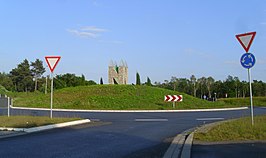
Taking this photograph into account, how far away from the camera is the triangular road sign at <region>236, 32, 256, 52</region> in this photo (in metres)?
11.6

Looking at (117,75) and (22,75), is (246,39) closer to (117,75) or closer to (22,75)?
(117,75)

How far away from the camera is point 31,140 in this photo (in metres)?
10.8

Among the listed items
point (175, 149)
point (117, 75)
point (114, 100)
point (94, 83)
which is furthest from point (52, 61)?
point (94, 83)

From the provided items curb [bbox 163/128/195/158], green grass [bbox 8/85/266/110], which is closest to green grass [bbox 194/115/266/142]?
curb [bbox 163/128/195/158]

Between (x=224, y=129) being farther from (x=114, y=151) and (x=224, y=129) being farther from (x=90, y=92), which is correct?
(x=90, y=92)

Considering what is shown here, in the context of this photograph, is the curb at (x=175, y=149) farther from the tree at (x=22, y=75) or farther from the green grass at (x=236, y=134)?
the tree at (x=22, y=75)

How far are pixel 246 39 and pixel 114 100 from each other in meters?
25.1

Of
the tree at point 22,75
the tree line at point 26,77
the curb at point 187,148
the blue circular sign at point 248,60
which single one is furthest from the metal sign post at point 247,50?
the tree at point 22,75

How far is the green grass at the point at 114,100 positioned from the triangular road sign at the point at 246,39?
18.9 metres

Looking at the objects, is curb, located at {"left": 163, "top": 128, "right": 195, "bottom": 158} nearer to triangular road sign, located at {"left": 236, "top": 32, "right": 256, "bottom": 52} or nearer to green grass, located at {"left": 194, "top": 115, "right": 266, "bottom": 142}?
green grass, located at {"left": 194, "top": 115, "right": 266, "bottom": 142}

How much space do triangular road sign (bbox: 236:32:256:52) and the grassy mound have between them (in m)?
18.9

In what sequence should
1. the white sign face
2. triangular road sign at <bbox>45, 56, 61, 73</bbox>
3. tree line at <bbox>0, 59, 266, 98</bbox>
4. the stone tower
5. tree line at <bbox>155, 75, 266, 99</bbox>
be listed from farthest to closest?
tree line at <bbox>155, 75, 266, 99</bbox>, tree line at <bbox>0, 59, 266, 98</bbox>, the stone tower, triangular road sign at <bbox>45, 56, 61, 73</bbox>, the white sign face

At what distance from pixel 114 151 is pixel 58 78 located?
75179mm

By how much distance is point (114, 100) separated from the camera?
35781 mm
